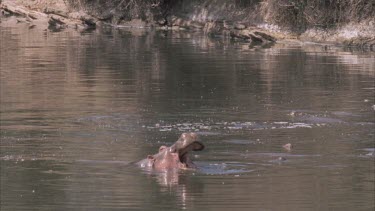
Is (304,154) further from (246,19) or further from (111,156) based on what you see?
(246,19)

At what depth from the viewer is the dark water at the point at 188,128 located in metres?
11.5

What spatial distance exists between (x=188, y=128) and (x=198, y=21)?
77.9 feet

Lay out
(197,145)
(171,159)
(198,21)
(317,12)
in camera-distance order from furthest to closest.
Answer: (198,21), (317,12), (171,159), (197,145)

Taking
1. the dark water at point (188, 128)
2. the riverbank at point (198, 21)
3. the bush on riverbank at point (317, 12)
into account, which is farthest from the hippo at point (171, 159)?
the bush on riverbank at point (317, 12)

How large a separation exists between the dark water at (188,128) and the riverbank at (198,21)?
4605mm

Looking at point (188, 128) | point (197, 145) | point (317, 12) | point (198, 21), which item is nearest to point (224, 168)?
point (197, 145)

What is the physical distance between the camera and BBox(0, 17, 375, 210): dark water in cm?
1151

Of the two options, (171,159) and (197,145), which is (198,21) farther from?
(197,145)

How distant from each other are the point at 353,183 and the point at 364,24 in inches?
888

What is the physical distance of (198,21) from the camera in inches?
1564

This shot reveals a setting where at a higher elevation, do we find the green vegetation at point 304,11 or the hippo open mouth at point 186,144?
the green vegetation at point 304,11

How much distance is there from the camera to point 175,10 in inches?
1614

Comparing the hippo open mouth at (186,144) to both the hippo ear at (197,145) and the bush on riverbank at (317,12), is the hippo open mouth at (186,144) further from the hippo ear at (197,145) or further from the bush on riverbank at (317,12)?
the bush on riverbank at (317,12)

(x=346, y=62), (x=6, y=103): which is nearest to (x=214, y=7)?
(x=346, y=62)
